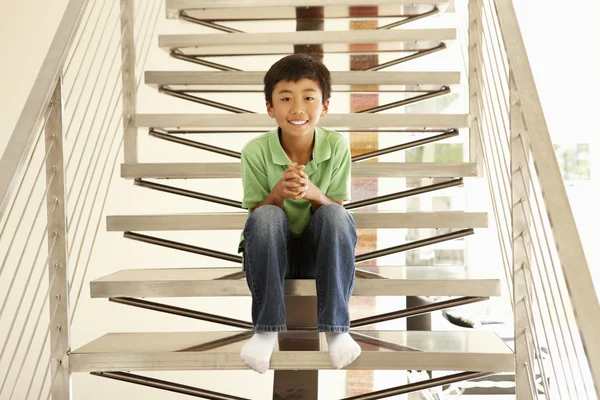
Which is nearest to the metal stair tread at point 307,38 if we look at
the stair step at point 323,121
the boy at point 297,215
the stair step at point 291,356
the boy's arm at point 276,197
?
the stair step at point 323,121

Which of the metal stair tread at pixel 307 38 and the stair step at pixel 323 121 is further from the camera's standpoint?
the metal stair tread at pixel 307 38

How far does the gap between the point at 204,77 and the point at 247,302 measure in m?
1.47

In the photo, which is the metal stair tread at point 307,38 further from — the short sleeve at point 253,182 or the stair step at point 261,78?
the short sleeve at point 253,182

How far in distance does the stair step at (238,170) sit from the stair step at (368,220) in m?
0.20

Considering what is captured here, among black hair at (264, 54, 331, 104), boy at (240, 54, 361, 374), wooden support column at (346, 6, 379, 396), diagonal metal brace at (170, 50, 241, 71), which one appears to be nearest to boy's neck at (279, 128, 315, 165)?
boy at (240, 54, 361, 374)

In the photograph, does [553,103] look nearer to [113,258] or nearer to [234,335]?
[113,258]

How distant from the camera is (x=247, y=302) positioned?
11.7 ft

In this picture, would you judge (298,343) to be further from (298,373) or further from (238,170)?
(238,170)

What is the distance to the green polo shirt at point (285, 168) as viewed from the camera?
6.00 feet

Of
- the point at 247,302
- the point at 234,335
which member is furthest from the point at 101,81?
the point at 234,335

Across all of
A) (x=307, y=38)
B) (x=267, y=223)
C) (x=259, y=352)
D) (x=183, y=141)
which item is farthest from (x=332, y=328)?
(x=307, y=38)

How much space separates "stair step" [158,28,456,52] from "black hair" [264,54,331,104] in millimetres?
670

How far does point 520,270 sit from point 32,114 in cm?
110

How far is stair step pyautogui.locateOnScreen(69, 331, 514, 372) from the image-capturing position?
5.21 feet
